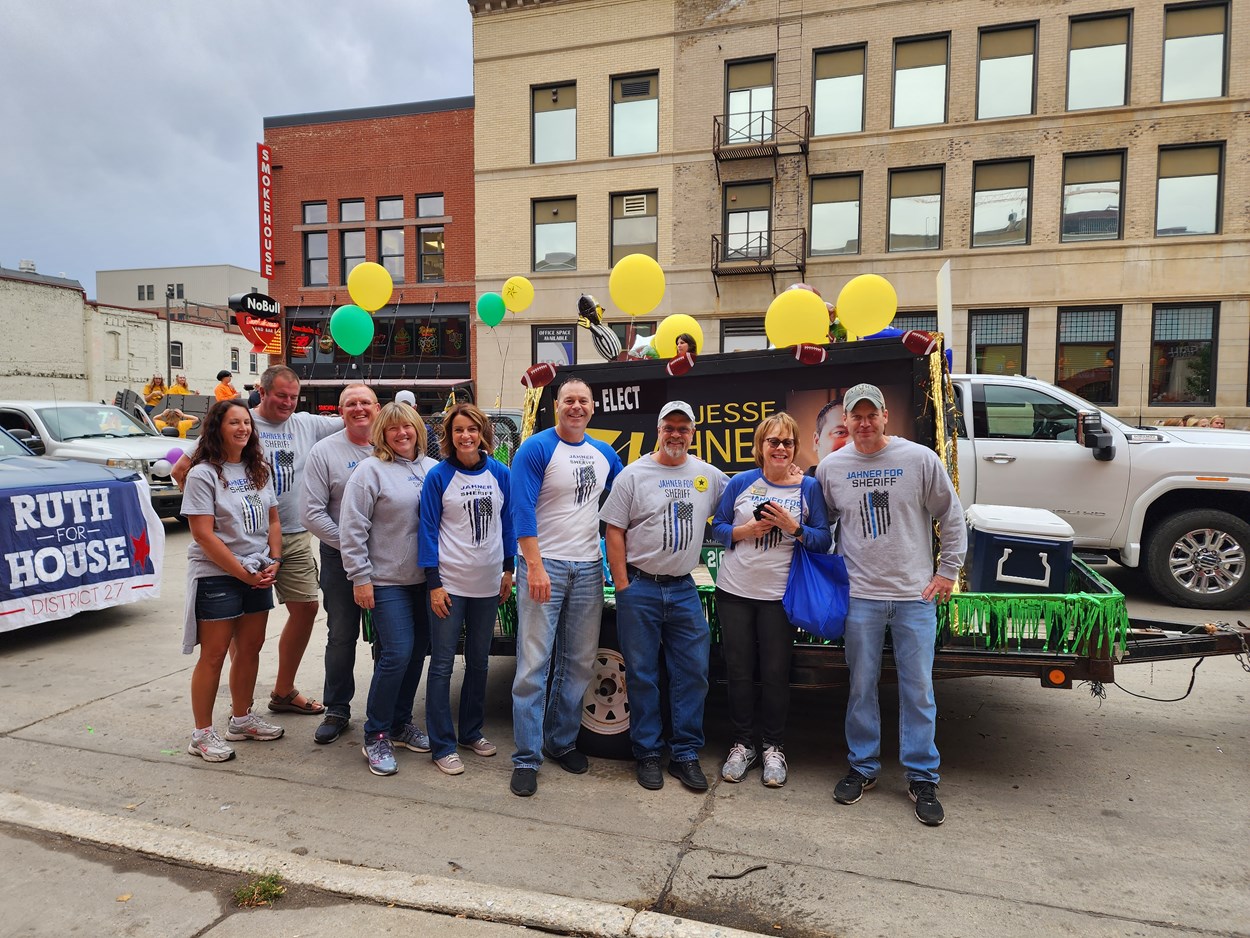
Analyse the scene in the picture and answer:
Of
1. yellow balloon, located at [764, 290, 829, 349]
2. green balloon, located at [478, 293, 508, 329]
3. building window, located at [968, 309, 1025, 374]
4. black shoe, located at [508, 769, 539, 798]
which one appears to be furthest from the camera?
building window, located at [968, 309, 1025, 374]

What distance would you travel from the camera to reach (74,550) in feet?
20.9

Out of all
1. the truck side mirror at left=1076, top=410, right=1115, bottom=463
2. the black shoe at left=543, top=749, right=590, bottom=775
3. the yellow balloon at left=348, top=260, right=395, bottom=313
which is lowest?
the black shoe at left=543, top=749, right=590, bottom=775

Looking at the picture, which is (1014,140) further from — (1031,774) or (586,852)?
(586,852)

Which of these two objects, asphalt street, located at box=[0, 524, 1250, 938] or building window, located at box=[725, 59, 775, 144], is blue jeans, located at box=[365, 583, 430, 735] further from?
building window, located at box=[725, 59, 775, 144]

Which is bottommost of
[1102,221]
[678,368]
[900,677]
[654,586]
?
[900,677]

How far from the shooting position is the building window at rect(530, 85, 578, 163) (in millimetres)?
21922

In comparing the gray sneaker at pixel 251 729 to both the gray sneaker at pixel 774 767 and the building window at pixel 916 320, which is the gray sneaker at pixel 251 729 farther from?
the building window at pixel 916 320

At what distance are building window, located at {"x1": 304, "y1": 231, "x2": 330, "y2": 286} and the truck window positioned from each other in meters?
22.3

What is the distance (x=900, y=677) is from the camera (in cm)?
369

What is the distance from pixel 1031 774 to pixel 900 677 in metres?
0.99

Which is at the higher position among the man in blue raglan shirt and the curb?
the man in blue raglan shirt

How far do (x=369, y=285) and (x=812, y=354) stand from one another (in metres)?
5.80

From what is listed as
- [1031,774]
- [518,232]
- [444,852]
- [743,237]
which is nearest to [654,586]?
[444,852]

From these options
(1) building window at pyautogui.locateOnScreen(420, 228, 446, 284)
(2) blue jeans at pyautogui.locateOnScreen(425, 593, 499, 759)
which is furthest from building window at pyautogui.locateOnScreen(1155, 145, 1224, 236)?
(2) blue jeans at pyautogui.locateOnScreen(425, 593, 499, 759)
